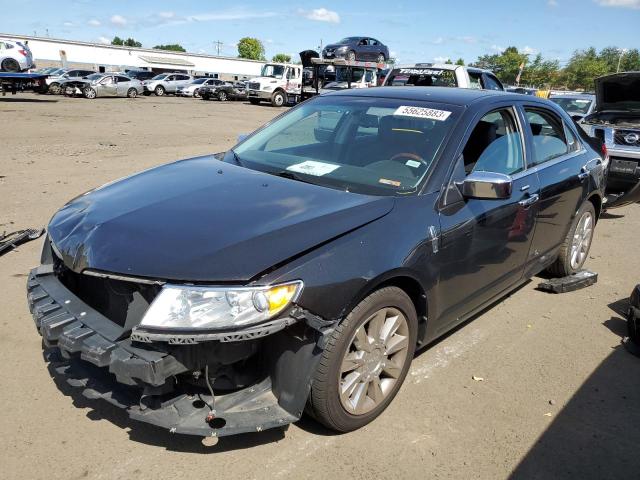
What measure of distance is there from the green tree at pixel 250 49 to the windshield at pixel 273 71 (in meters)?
106

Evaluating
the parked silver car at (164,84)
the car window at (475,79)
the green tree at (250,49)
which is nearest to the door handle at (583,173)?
the car window at (475,79)

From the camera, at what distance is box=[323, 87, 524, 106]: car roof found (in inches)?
147

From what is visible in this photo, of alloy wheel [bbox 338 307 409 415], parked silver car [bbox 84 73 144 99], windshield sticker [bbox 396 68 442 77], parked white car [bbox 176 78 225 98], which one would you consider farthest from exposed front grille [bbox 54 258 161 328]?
parked white car [bbox 176 78 225 98]

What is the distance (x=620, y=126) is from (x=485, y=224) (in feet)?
23.3

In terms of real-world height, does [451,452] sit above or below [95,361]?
below

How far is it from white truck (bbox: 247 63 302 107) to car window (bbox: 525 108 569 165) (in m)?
28.0

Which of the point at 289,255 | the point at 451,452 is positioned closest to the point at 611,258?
the point at 451,452

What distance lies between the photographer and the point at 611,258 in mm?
6211

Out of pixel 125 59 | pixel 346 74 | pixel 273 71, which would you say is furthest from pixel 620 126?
pixel 125 59

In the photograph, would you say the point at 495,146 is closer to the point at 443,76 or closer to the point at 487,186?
the point at 487,186

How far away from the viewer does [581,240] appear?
5.30 m

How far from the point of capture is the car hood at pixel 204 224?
93.6 inches

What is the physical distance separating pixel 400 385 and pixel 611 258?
432 cm

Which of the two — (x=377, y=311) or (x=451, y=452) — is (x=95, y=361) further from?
(x=451, y=452)
